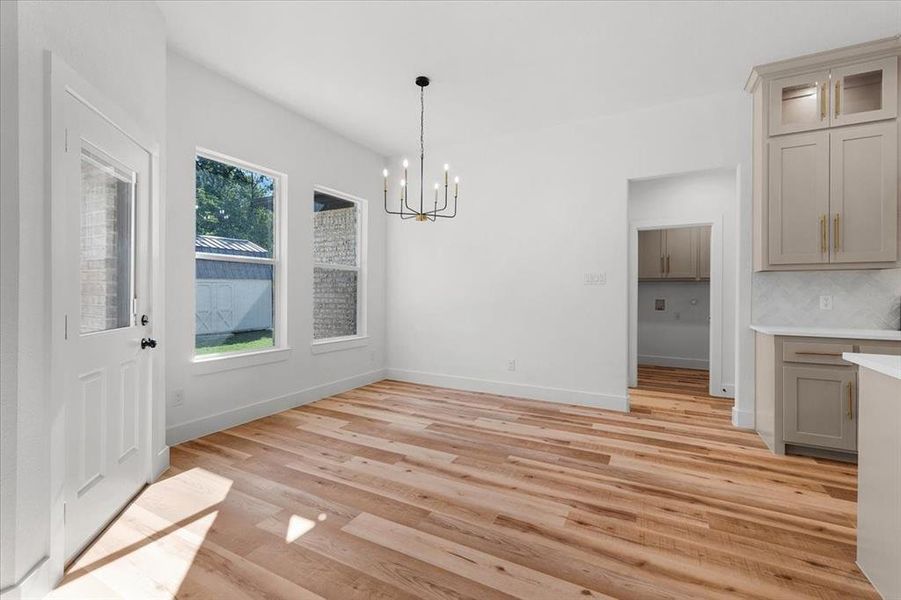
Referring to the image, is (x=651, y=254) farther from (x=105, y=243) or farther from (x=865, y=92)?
(x=105, y=243)

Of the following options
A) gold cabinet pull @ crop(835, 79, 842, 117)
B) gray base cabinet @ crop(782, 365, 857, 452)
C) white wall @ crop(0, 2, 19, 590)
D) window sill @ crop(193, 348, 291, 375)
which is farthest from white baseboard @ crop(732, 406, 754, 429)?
white wall @ crop(0, 2, 19, 590)

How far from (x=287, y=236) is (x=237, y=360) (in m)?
1.30

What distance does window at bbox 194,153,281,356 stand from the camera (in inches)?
141

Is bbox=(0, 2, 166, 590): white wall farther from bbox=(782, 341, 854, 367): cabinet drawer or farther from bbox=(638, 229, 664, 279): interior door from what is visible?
bbox=(638, 229, 664, 279): interior door

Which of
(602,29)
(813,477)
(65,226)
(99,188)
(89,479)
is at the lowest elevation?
(813,477)

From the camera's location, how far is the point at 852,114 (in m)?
3.12

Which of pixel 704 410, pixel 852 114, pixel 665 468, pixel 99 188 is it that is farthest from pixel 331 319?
pixel 852 114

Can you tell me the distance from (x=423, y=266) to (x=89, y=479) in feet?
12.9

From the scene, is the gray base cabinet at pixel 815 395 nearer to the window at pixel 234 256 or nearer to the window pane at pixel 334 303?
the window pane at pixel 334 303

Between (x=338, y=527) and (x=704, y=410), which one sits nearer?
(x=338, y=527)

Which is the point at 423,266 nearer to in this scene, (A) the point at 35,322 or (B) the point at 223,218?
(B) the point at 223,218

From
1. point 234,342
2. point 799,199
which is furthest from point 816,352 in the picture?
point 234,342

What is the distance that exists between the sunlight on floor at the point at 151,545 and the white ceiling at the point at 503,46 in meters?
3.08

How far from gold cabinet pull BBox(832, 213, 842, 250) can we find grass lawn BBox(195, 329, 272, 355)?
4936 millimetres
